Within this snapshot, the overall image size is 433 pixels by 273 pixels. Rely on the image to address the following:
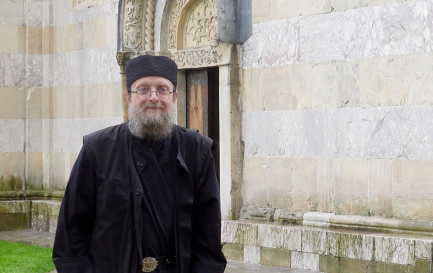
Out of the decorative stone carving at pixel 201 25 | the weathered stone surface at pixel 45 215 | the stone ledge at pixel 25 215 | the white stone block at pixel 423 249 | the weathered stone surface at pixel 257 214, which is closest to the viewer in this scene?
the white stone block at pixel 423 249

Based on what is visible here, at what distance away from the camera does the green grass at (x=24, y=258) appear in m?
9.42

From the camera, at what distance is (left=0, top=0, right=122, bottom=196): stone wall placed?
1288cm

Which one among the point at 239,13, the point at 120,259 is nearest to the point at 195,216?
the point at 120,259

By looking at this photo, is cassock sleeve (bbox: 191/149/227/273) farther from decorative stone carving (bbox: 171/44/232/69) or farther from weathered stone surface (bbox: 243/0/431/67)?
decorative stone carving (bbox: 171/44/232/69)

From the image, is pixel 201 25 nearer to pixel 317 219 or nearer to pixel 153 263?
pixel 317 219

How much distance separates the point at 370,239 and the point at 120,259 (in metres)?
4.54

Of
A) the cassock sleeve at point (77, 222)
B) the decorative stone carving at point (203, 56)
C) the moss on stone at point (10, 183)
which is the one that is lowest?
the moss on stone at point (10, 183)

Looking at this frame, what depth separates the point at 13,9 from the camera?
44.1ft

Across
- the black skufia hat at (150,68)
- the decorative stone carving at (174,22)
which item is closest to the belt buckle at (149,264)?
the black skufia hat at (150,68)

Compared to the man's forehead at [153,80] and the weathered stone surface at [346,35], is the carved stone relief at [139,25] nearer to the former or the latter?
the weathered stone surface at [346,35]

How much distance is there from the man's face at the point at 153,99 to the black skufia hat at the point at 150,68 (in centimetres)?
2

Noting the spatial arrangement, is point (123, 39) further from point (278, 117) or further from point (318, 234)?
point (318, 234)

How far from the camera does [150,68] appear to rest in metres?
4.08

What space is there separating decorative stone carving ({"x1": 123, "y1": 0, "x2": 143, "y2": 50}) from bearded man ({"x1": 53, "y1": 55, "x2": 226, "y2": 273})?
24.5 ft
